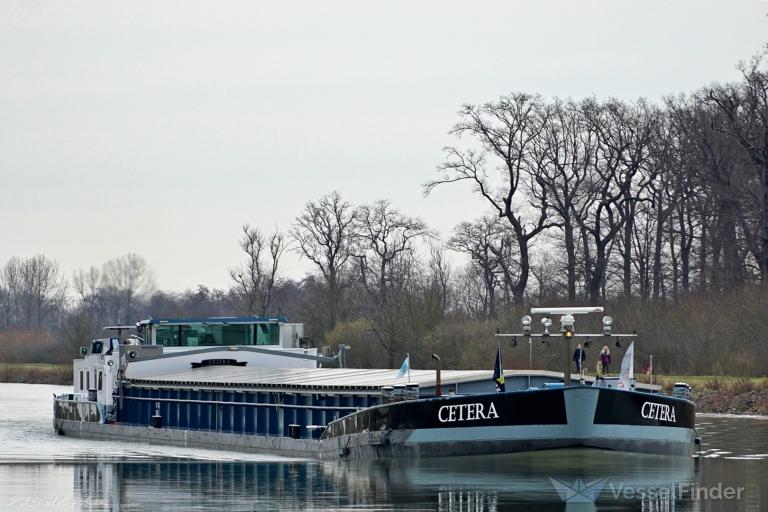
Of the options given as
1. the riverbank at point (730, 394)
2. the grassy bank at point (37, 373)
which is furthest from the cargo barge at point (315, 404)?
the grassy bank at point (37, 373)

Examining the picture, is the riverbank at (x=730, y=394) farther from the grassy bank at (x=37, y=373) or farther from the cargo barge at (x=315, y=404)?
the grassy bank at (x=37, y=373)

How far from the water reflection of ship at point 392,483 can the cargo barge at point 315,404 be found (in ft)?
1.51

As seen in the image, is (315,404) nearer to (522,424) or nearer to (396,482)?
(396,482)

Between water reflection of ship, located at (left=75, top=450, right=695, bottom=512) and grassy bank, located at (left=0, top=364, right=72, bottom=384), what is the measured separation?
6662 cm

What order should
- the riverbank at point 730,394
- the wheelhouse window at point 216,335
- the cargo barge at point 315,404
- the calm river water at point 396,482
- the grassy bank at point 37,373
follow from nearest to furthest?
the calm river water at point 396,482 < the cargo barge at point 315,404 < the wheelhouse window at point 216,335 < the riverbank at point 730,394 < the grassy bank at point 37,373

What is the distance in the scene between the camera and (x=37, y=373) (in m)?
104

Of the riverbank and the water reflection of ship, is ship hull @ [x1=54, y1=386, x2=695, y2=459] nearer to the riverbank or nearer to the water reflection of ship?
the water reflection of ship

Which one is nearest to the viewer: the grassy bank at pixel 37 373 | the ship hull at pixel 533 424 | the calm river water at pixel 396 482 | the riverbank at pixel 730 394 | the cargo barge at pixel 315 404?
the calm river water at pixel 396 482

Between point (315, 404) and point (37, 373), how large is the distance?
67897 millimetres

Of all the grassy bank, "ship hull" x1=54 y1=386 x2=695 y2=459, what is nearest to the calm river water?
"ship hull" x1=54 y1=386 x2=695 y2=459

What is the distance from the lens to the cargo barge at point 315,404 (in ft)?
99.8

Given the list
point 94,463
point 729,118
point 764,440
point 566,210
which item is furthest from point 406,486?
point 566,210

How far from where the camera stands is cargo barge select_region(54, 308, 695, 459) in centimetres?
3041

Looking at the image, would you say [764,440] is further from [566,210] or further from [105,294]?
[105,294]
